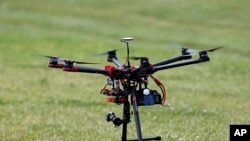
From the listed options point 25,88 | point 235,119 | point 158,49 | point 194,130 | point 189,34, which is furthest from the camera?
point 189,34

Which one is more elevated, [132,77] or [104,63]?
[104,63]

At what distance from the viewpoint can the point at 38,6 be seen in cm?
5075

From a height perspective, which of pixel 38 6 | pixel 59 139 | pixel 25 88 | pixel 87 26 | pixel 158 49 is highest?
pixel 38 6

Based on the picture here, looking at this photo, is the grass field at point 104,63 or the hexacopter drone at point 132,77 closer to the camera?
the hexacopter drone at point 132,77

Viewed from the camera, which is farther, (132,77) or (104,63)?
(104,63)

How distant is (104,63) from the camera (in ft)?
80.1

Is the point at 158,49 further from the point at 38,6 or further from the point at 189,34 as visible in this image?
the point at 38,6

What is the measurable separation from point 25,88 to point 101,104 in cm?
325

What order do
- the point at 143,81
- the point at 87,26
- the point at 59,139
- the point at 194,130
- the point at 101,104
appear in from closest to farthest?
the point at 143,81, the point at 59,139, the point at 194,130, the point at 101,104, the point at 87,26

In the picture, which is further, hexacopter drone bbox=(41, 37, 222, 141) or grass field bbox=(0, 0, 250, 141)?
grass field bbox=(0, 0, 250, 141)

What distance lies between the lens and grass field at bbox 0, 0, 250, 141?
1227cm

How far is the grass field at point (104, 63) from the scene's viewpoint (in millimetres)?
12273

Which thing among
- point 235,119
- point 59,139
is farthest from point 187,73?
point 59,139

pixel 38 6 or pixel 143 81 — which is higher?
pixel 38 6
